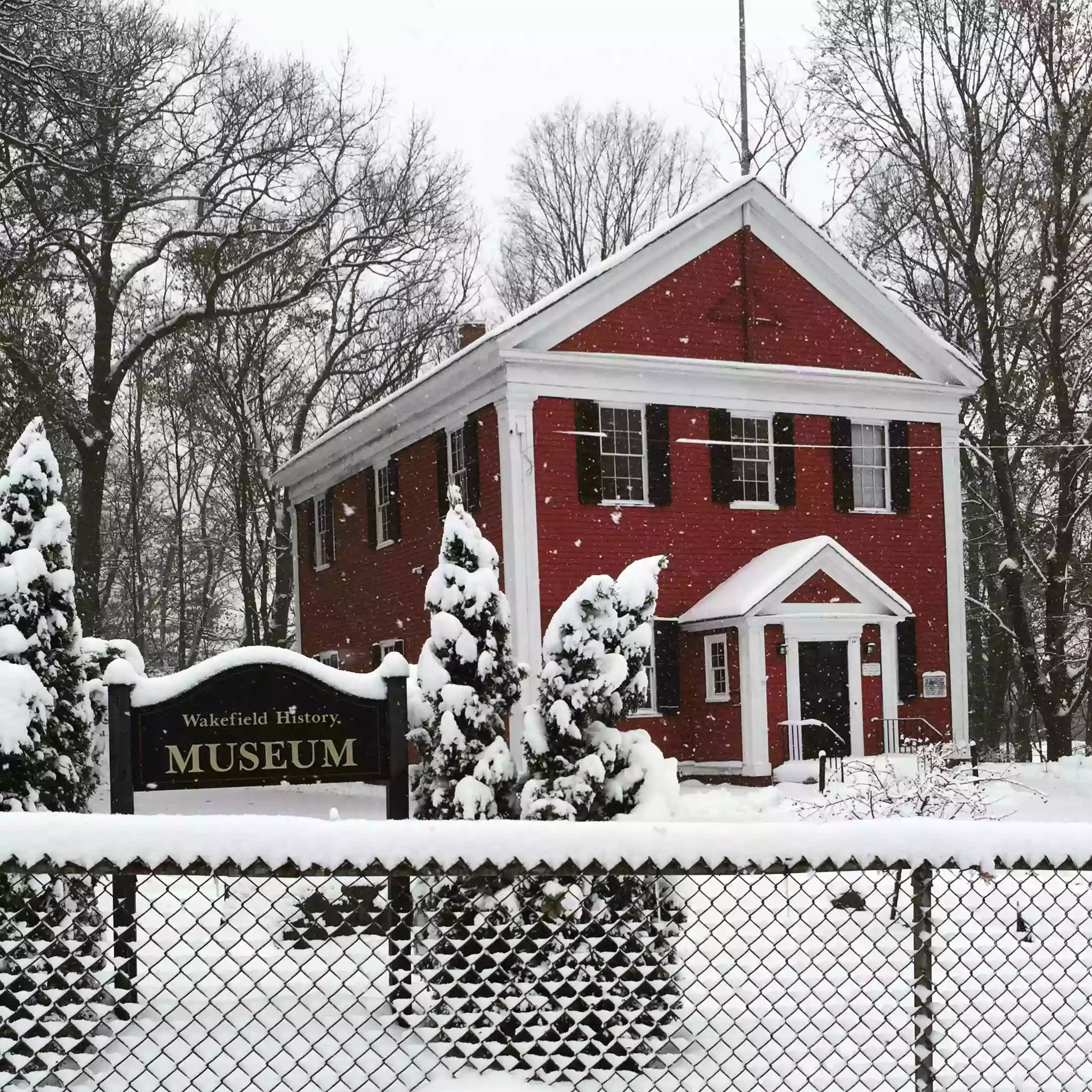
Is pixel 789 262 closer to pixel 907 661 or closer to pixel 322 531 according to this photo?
pixel 907 661

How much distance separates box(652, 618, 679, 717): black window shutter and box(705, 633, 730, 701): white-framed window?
0.46 metres

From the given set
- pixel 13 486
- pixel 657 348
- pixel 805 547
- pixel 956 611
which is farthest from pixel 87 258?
pixel 13 486

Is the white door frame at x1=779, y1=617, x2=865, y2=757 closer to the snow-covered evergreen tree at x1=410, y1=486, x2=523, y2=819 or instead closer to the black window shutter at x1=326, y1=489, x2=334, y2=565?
the black window shutter at x1=326, y1=489, x2=334, y2=565

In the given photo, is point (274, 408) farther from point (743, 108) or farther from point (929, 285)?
point (929, 285)

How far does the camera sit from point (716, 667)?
19.4 meters

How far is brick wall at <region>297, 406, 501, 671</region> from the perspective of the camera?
19.2 meters

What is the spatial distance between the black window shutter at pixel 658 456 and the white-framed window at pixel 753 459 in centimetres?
121

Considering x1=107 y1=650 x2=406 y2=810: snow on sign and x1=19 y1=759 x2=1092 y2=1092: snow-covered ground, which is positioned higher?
x1=107 y1=650 x2=406 y2=810: snow on sign

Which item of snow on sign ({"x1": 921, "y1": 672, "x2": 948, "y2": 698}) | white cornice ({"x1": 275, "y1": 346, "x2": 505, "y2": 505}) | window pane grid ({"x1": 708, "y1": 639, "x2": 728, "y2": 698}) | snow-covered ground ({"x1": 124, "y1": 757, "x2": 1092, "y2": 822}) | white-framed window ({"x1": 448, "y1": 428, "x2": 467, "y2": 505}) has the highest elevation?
white cornice ({"x1": 275, "y1": 346, "x2": 505, "y2": 505})

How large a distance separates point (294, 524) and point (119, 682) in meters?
21.9

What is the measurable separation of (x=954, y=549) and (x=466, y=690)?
16.7m

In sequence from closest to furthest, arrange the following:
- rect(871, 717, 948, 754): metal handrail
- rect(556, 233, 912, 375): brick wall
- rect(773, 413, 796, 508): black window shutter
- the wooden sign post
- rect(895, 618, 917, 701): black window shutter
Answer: the wooden sign post
rect(556, 233, 912, 375): brick wall
rect(871, 717, 948, 754): metal handrail
rect(773, 413, 796, 508): black window shutter
rect(895, 618, 917, 701): black window shutter

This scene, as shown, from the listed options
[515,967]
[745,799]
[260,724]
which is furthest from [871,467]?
[515,967]

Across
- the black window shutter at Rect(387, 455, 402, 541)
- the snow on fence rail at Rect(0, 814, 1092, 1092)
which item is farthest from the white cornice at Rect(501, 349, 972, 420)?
the snow on fence rail at Rect(0, 814, 1092, 1092)
